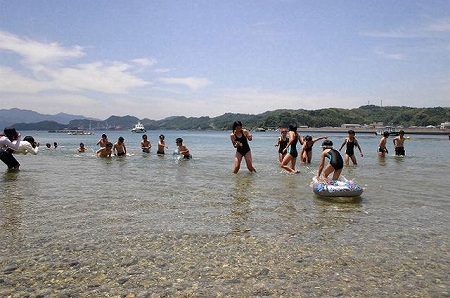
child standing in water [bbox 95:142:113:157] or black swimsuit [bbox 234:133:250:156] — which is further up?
black swimsuit [bbox 234:133:250:156]

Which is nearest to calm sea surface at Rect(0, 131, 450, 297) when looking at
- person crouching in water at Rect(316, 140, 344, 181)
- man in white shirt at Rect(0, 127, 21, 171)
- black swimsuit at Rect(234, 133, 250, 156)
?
person crouching in water at Rect(316, 140, 344, 181)

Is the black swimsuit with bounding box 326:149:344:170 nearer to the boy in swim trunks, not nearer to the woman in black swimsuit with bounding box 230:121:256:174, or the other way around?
the woman in black swimsuit with bounding box 230:121:256:174

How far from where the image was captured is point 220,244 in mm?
5312

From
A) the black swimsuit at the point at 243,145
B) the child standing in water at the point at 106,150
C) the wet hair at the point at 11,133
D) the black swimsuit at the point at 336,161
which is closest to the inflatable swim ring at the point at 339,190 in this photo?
the black swimsuit at the point at 336,161

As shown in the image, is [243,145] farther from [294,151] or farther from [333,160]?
[333,160]

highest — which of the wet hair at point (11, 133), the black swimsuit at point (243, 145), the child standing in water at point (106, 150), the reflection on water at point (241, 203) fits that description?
the wet hair at point (11, 133)

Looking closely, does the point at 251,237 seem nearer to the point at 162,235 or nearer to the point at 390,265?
the point at 162,235

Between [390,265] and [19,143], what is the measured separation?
12.8 meters

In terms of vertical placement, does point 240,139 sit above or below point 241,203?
above

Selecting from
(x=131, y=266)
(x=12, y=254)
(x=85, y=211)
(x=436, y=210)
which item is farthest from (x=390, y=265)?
(x=85, y=211)

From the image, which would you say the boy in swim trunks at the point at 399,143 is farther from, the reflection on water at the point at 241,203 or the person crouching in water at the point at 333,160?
the person crouching in water at the point at 333,160

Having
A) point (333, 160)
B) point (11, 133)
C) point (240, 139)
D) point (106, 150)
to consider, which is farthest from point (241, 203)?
point (106, 150)

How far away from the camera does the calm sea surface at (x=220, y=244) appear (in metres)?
3.94

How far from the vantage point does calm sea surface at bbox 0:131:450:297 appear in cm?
394
